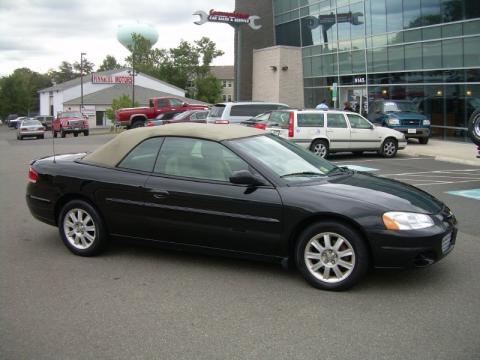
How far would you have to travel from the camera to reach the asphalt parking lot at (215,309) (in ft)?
12.2

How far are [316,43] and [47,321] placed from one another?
32.4 meters

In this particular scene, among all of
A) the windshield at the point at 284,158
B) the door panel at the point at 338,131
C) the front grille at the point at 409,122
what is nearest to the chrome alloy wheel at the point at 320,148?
the door panel at the point at 338,131

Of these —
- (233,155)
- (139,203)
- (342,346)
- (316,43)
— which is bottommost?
(342,346)

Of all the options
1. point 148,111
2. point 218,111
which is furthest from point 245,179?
point 148,111

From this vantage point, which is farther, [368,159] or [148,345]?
[368,159]

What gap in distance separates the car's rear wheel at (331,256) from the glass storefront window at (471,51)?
→ 62.4 feet

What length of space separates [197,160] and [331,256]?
5.41 ft

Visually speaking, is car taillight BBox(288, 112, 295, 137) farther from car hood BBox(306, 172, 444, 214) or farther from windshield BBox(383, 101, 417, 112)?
car hood BBox(306, 172, 444, 214)

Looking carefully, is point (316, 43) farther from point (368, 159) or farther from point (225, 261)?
point (225, 261)

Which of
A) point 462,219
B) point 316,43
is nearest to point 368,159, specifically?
point 462,219

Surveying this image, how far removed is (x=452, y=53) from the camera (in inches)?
890

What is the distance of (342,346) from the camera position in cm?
372

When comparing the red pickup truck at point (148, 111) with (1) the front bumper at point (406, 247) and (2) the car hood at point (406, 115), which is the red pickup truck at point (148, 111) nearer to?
(2) the car hood at point (406, 115)

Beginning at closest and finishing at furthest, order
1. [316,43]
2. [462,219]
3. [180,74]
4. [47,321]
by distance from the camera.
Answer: [47,321]
[462,219]
[316,43]
[180,74]
